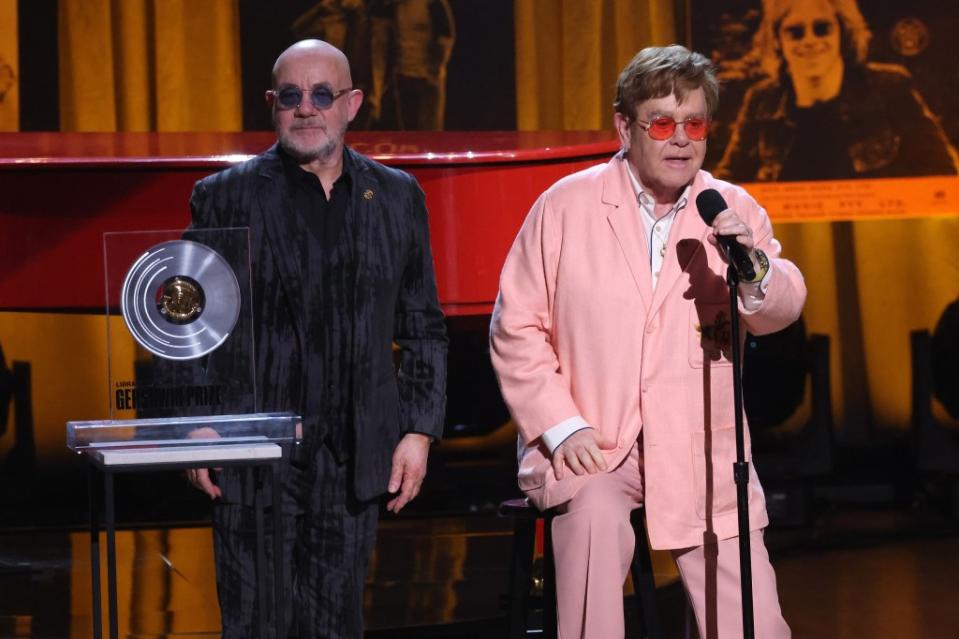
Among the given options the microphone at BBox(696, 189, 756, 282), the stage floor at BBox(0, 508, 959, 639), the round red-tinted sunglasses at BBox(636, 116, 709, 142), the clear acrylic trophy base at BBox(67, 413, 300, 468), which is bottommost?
the stage floor at BBox(0, 508, 959, 639)

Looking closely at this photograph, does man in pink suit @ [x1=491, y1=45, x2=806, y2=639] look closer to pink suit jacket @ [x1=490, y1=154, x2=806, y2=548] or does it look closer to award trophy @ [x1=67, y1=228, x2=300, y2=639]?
pink suit jacket @ [x1=490, y1=154, x2=806, y2=548]

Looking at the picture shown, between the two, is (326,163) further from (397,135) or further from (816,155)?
(816,155)

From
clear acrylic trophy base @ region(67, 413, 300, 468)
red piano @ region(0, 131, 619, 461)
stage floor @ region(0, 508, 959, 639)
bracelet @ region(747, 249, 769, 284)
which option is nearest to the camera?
clear acrylic trophy base @ region(67, 413, 300, 468)

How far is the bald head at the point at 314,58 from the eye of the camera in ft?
8.04

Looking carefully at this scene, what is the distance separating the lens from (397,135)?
4207mm

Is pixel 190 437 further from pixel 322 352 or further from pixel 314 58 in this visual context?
pixel 314 58

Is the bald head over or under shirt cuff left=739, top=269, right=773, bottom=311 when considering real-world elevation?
over

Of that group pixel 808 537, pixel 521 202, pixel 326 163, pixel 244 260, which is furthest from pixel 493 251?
pixel 808 537

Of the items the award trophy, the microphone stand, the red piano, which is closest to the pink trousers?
the microphone stand

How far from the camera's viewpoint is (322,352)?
2.41 meters

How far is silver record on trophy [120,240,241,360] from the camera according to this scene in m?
2.21

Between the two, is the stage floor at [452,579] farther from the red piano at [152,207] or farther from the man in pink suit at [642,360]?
the man in pink suit at [642,360]

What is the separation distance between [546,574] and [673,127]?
838mm

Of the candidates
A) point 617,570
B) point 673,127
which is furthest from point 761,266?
point 617,570
